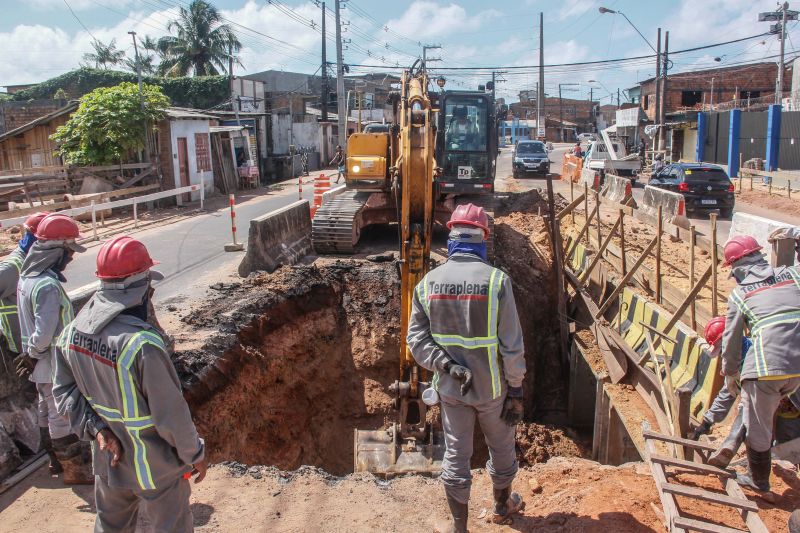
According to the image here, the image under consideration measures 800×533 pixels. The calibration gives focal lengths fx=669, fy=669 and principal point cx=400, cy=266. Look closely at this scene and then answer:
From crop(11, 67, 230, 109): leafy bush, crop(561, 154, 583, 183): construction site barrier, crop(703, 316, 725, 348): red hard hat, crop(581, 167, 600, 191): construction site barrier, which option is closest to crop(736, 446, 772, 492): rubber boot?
crop(703, 316, 725, 348): red hard hat

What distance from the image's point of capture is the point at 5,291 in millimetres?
5230

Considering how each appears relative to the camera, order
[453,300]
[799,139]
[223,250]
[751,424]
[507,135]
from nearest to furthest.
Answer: [453,300] < [751,424] < [223,250] < [799,139] < [507,135]

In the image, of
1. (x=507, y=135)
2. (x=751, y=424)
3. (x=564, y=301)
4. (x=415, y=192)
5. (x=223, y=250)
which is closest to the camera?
(x=751, y=424)

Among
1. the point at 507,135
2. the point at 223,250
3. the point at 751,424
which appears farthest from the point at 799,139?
the point at 507,135

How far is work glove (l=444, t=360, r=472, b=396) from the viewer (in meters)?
4.32

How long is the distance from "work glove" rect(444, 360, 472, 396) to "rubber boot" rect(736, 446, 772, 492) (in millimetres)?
2157

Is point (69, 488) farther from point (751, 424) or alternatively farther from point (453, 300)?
point (751, 424)

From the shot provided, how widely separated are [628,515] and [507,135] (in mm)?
91142

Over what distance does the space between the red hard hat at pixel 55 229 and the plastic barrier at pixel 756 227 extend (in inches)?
382

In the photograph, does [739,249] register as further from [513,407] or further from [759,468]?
[513,407]

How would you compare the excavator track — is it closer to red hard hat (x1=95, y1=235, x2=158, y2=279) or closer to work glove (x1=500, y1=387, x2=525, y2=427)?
work glove (x1=500, y1=387, x2=525, y2=427)

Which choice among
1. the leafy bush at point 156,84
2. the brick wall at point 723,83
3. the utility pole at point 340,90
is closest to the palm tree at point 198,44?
the leafy bush at point 156,84

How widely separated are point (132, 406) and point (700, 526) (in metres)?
3.48

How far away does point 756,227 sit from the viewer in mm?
11125
